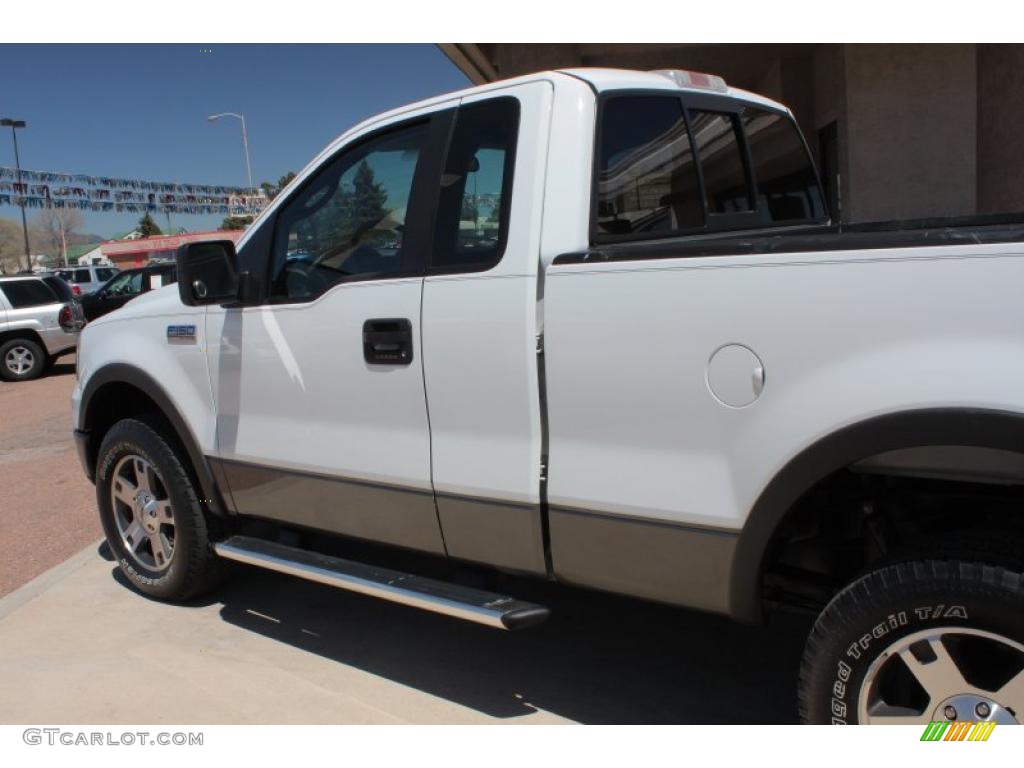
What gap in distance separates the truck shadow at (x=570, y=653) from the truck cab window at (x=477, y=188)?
5.22 feet

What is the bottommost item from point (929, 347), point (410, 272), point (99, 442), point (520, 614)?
point (520, 614)

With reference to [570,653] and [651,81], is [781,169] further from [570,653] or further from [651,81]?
[570,653]

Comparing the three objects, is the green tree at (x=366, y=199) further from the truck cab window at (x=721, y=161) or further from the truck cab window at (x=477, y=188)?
the truck cab window at (x=721, y=161)

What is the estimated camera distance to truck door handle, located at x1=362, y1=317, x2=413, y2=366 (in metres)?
3.04

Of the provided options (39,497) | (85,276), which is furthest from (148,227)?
(39,497)

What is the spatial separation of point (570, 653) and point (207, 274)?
208 centimetres

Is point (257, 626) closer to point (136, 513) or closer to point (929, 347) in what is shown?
point (136, 513)

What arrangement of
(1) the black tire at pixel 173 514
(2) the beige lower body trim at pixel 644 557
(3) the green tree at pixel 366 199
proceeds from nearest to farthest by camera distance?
(2) the beige lower body trim at pixel 644 557 → (3) the green tree at pixel 366 199 → (1) the black tire at pixel 173 514

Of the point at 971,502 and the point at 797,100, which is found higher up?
the point at 797,100

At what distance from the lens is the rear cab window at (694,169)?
308 centimetres

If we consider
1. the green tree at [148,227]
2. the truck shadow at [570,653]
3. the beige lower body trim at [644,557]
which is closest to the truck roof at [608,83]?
the beige lower body trim at [644,557]
